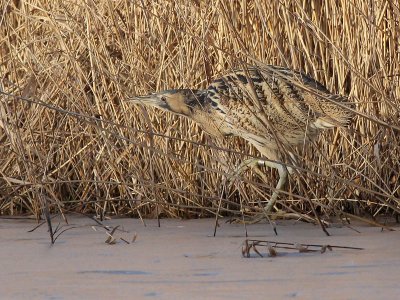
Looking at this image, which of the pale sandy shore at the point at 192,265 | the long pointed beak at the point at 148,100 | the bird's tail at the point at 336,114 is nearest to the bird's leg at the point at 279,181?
the pale sandy shore at the point at 192,265

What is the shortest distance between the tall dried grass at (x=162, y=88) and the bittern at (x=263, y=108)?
11 centimetres

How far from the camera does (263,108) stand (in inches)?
189

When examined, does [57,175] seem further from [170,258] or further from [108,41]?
[170,258]

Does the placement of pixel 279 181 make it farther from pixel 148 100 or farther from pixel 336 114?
pixel 148 100

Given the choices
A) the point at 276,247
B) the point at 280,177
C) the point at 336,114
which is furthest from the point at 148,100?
the point at 276,247

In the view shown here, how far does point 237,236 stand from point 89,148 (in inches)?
44.1

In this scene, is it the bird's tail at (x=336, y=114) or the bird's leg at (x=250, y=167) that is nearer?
the bird's tail at (x=336, y=114)

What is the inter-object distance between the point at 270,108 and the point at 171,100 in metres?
0.48

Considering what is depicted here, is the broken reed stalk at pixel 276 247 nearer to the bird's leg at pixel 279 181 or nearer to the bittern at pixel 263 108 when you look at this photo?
the bittern at pixel 263 108

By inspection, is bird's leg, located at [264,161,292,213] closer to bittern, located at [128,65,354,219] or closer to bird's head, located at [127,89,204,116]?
bittern, located at [128,65,354,219]

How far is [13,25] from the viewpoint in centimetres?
588

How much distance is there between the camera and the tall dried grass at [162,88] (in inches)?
194

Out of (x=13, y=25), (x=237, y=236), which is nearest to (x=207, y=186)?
(x=237, y=236)

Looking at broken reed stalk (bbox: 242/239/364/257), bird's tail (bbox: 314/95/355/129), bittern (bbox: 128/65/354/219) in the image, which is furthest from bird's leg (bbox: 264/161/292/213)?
broken reed stalk (bbox: 242/239/364/257)
